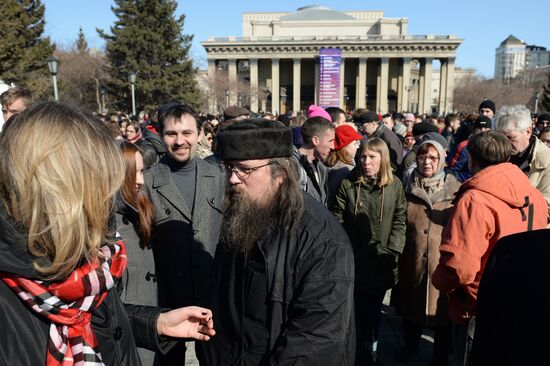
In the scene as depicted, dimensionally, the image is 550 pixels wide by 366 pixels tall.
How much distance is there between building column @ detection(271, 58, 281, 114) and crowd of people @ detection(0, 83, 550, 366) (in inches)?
2666

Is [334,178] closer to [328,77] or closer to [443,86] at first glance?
[328,77]

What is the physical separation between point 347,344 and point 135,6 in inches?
1771

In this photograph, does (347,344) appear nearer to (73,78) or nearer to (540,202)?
(540,202)

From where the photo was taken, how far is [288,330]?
1.88 metres

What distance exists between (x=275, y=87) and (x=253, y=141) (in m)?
71.6

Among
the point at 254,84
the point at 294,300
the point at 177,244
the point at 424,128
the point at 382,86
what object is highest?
the point at 382,86

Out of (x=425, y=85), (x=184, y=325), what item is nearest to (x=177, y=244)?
(x=184, y=325)

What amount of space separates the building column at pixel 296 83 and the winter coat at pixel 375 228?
69.2 m

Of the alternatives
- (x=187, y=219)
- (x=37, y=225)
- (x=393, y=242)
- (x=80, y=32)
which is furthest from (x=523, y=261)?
(x=80, y=32)

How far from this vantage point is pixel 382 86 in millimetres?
71188

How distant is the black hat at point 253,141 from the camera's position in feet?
6.97

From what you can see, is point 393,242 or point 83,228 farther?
point 393,242

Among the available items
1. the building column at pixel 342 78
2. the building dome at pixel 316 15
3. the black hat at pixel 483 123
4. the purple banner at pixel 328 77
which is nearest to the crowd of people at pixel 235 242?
the black hat at pixel 483 123

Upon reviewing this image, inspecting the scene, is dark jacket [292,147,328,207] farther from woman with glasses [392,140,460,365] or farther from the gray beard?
the gray beard
